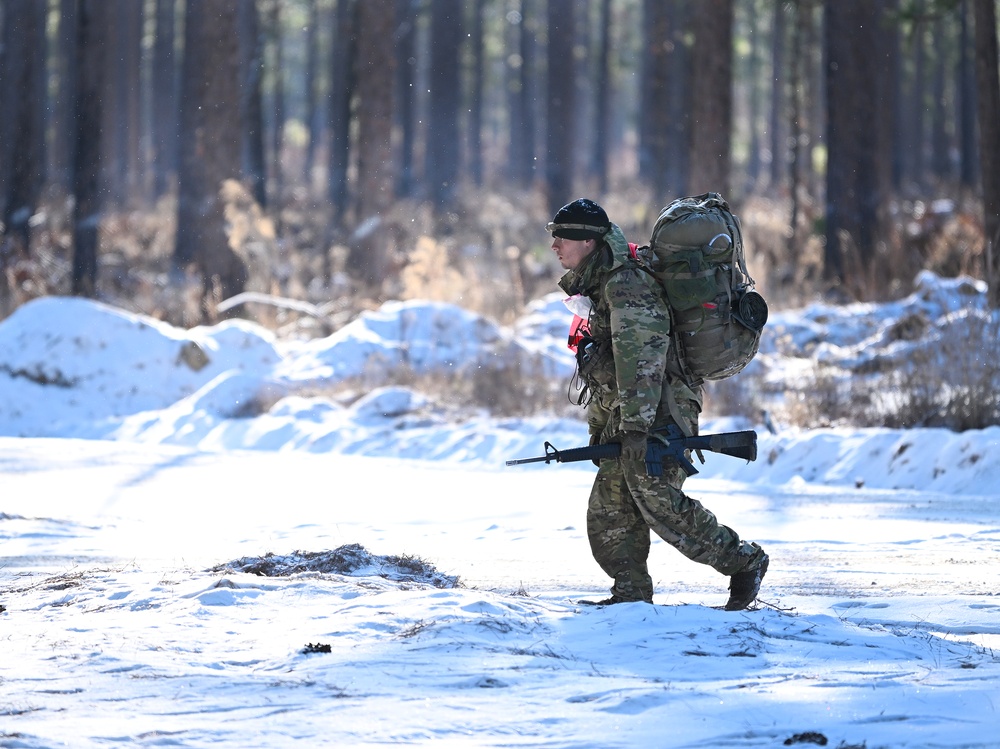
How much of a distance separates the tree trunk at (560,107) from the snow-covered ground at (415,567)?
1925 centimetres

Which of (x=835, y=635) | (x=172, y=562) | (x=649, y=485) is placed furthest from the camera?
(x=172, y=562)

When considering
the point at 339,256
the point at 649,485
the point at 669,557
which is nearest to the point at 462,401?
the point at 669,557

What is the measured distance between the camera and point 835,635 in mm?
4797

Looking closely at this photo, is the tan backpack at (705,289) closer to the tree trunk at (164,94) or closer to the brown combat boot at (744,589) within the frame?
the brown combat boot at (744,589)

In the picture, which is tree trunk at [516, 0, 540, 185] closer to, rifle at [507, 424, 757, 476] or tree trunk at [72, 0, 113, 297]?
tree trunk at [72, 0, 113, 297]

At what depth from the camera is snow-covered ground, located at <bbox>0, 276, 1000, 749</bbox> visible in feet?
12.6

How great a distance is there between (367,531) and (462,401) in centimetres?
454

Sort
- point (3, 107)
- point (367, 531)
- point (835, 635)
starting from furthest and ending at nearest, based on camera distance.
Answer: point (3, 107), point (367, 531), point (835, 635)

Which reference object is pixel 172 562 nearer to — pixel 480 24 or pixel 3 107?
pixel 3 107

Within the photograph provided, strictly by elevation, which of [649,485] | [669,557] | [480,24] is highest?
[480,24]

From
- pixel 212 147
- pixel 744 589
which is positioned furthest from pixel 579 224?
pixel 212 147

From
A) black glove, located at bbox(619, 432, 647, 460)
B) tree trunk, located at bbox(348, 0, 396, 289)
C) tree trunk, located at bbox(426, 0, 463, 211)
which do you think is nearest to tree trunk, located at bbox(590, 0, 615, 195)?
tree trunk, located at bbox(426, 0, 463, 211)

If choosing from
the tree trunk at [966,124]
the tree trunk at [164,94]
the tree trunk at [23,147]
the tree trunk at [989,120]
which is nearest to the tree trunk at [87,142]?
the tree trunk at [23,147]

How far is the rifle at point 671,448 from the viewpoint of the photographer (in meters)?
5.20
